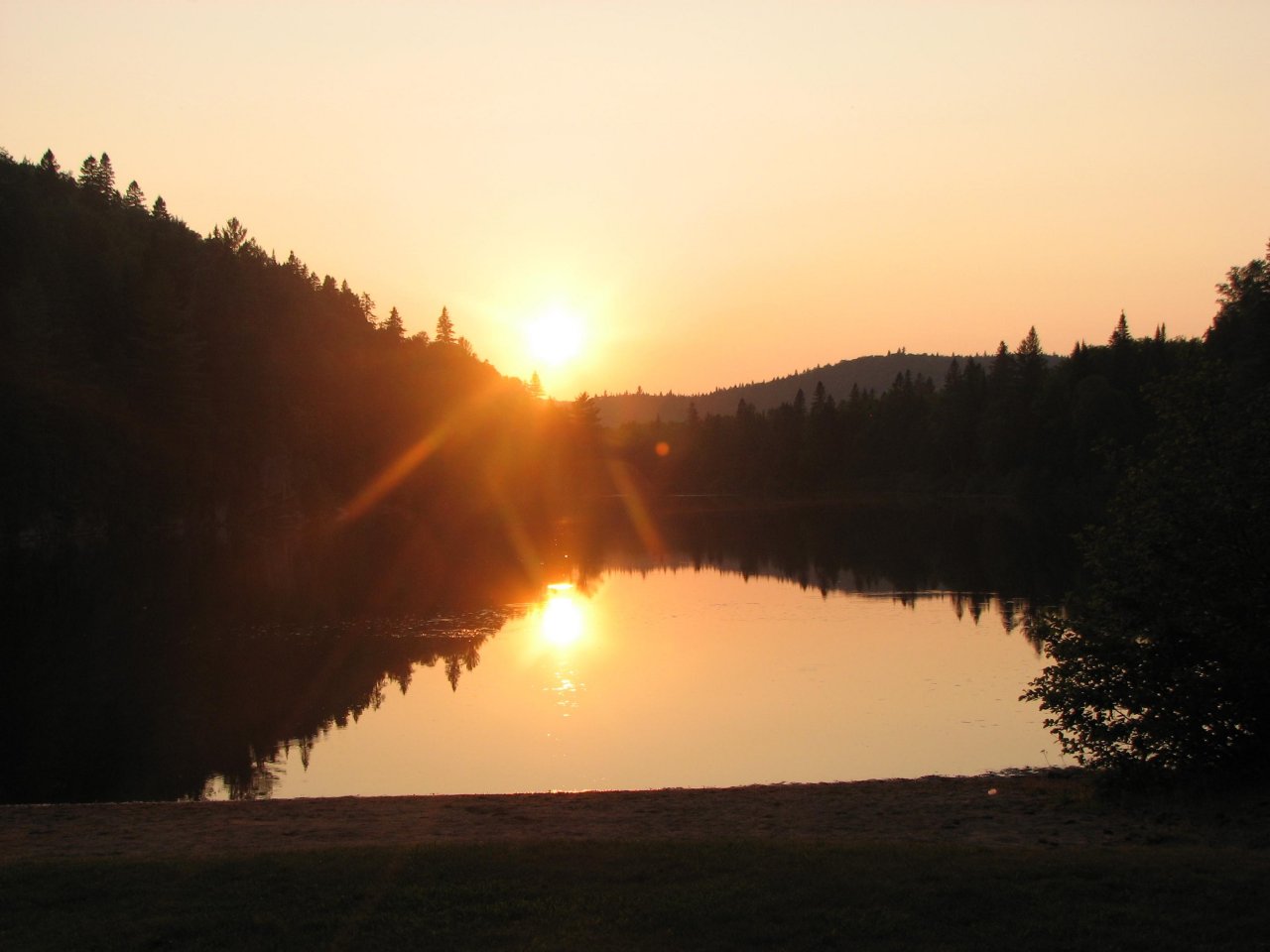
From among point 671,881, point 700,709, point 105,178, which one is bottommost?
point 700,709

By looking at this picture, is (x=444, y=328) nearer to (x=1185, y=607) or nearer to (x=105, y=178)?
(x=105, y=178)

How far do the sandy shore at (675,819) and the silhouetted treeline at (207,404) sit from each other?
133 ft

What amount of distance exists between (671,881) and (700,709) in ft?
48.8

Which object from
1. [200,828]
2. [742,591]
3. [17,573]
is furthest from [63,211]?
[200,828]

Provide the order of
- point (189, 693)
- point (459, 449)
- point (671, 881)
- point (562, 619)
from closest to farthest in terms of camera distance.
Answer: point (671, 881) → point (189, 693) → point (562, 619) → point (459, 449)

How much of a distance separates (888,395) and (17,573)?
401ft

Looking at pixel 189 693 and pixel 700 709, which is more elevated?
pixel 189 693

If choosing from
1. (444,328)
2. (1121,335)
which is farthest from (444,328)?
(1121,335)

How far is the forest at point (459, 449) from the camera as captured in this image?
14.6 metres

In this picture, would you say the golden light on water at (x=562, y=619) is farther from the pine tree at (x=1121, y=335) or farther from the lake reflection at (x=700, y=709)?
the pine tree at (x=1121, y=335)

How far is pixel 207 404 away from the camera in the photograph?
81375 mm

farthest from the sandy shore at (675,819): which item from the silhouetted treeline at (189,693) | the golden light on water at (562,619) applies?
the golden light on water at (562,619)

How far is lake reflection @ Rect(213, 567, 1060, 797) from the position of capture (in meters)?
19.3

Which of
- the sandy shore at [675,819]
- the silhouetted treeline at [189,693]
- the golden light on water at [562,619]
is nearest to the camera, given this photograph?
the sandy shore at [675,819]
